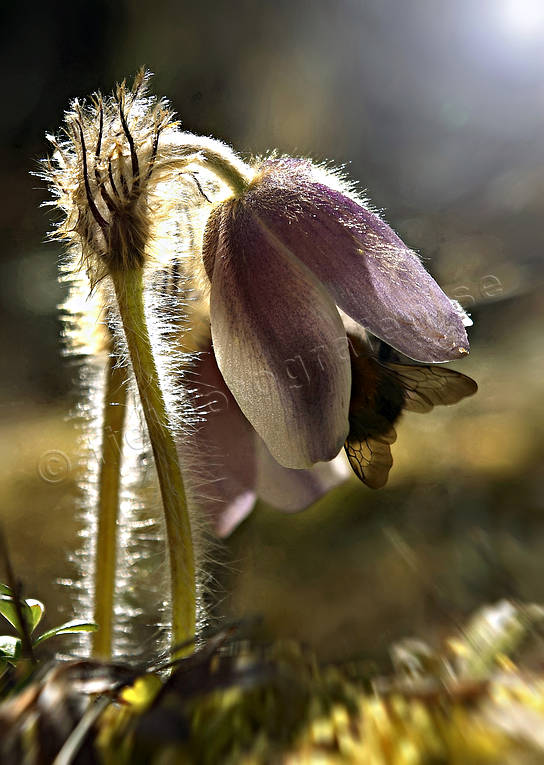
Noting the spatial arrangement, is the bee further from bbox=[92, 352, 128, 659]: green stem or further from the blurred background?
bbox=[92, 352, 128, 659]: green stem

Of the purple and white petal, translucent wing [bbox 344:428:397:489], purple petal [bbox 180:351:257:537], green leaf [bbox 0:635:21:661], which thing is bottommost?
green leaf [bbox 0:635:21:661]

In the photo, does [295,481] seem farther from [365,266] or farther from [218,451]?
[365,266]

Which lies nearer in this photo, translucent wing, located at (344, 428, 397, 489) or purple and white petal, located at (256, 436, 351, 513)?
translucent wing, located at (344, 428, 397, 489)

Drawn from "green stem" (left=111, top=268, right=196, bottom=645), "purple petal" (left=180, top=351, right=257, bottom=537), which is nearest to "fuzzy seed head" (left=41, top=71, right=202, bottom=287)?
"green stem" (left=111, top=268, right=196, bottom=645)

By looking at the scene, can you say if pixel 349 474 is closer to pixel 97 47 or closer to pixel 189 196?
pixel 189 196

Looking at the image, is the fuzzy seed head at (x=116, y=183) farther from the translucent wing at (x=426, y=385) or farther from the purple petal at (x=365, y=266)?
the translucent wing at (x=426, y=385)

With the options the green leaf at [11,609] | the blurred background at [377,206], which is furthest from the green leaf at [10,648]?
the blurred background at [377,206]
